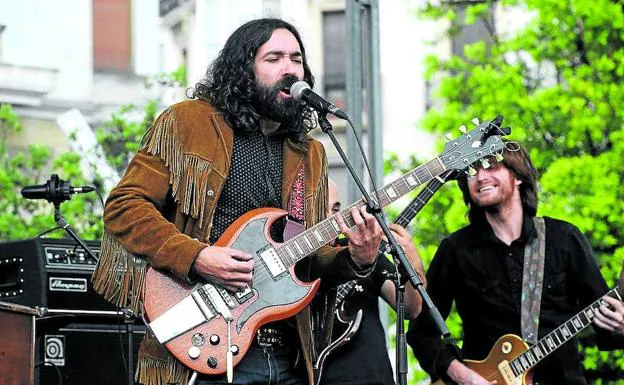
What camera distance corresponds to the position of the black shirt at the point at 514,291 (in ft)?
20.4

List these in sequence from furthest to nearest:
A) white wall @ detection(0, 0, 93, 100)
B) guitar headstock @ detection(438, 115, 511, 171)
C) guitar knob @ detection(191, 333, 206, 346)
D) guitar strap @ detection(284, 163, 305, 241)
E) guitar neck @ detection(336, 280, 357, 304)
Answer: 1. white wall @ detection(0, 0, 93, 100)
2. guitar neck @ detection(336, 280, 357, 304)
3. guitar headstock @ detection(438, 115, 511, 171)
4. guitar strap @ detection(284, 163, 305, 241)
5. guitar knob @ detection(191, 333, 206, 346)

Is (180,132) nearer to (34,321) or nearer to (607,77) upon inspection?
(34,321)

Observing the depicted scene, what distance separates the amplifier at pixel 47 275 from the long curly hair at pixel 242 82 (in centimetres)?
179

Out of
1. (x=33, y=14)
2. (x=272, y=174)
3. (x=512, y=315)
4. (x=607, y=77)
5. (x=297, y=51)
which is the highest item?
(x=33, y=14)

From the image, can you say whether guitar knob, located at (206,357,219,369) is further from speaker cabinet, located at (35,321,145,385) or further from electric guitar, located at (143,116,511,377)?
speaker cabinet, located at (35,321,145,385)

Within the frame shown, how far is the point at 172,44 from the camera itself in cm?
1838

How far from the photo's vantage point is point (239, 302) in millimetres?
4629

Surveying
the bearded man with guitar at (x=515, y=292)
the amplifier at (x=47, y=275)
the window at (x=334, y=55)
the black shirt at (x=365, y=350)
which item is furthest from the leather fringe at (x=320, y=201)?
the window at (x=334, y=55)

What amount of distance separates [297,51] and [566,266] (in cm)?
207

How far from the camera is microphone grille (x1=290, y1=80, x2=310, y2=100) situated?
187 inches

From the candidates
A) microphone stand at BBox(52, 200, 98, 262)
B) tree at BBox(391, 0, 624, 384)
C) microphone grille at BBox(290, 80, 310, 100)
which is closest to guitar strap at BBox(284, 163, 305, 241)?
microphone grille at BBox(290, 80, 310, 100)

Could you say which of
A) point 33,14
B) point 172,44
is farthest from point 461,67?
point 172,44

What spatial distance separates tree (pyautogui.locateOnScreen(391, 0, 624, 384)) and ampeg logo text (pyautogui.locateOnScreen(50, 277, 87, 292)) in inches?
223

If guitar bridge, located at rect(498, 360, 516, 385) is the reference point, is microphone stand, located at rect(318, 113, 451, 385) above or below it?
above
